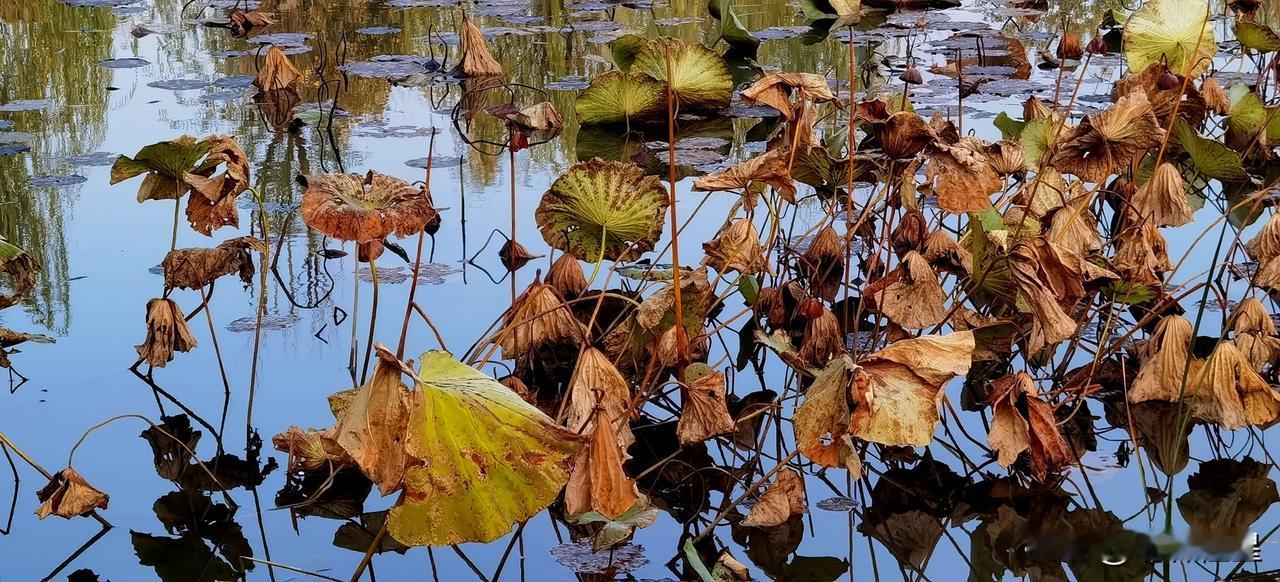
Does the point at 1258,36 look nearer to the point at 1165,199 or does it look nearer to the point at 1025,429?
the point at 1165,199

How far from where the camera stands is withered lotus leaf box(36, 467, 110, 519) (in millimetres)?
1619

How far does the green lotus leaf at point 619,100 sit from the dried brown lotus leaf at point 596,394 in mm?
1629

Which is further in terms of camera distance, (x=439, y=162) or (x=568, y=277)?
(x=439, y=162)

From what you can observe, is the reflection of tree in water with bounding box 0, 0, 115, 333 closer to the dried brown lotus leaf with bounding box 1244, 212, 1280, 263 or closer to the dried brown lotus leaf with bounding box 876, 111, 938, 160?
the dried brown lotus leaf with bounding box 876, 111, 938, 160

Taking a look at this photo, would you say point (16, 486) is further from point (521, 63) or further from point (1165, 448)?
point (521, 63)

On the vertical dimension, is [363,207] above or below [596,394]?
above

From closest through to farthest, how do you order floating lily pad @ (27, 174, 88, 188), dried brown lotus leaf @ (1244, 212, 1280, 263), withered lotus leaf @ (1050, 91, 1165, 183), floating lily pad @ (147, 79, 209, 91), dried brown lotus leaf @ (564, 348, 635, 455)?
dried brown lotus leaf @ (564, 348, 635, 455) < withered lotus leaf @ (1050, 91, 1165, 183) < dried brown lotus leaf @ (1244, 212, 1280, 263) < floating lily pad @ (27, 174, 88, 188) < floating lily pad @ (147, 79, 209, 91)

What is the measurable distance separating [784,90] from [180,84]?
2663 millimetres

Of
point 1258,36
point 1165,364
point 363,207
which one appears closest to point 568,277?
point 363,207

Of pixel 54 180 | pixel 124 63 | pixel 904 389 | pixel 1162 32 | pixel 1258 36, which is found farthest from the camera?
pixel 124 63

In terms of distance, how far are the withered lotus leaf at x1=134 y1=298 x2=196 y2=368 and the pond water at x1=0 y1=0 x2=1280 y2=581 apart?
2.7 inches

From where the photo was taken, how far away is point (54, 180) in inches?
121

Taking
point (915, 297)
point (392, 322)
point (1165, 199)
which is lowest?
point (392, 322)

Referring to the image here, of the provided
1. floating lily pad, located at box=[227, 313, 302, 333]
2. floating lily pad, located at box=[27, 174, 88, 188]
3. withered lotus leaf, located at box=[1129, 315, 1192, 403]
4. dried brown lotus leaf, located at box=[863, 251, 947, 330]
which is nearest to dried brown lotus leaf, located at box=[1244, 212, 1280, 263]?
withered lotus leaf, located at box=[1129, 315, 1192, 403]
